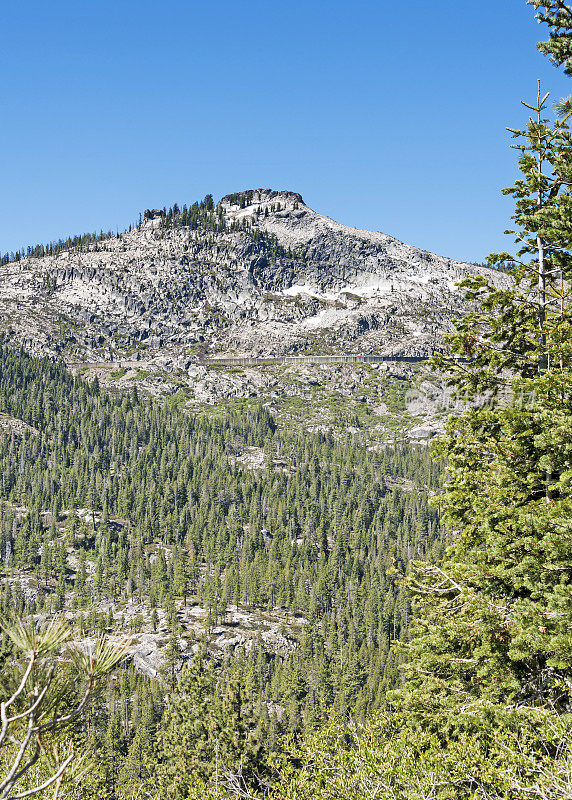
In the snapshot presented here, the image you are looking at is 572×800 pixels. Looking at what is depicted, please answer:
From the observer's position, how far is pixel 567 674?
52.9ft

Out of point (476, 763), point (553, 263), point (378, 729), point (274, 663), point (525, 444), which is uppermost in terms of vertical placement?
point (553, 263)

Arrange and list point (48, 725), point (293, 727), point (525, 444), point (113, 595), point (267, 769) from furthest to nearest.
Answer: point (113, 595), point (293, 727), point (267, 769), point (525, 444), point (48, 725)

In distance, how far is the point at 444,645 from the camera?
1753 cm

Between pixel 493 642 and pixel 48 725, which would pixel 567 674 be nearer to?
pixel 493 642

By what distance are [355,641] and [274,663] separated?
76.4 feet

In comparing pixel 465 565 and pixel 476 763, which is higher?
pixel 465 565

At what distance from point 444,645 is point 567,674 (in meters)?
3.34

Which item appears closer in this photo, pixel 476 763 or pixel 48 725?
pixel 48 725

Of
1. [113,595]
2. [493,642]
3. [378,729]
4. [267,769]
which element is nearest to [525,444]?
[493,642]

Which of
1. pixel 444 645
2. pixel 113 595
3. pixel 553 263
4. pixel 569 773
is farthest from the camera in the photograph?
pixel 113 595

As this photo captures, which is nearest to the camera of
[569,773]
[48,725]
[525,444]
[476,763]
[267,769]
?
[48,725]

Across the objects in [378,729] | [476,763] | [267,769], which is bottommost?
[267,769]

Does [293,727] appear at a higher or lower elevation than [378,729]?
lower

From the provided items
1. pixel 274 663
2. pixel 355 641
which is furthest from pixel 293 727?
pixel 355 641
